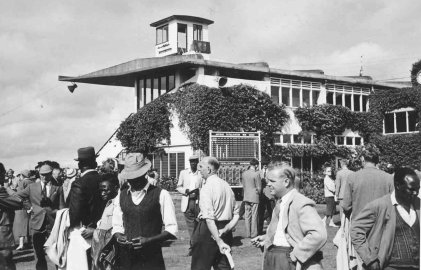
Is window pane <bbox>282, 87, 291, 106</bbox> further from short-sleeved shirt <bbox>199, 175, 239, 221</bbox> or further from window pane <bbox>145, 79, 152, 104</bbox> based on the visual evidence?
short-sleeved shirt <bbox>199, 175, 239, 221</bbox>

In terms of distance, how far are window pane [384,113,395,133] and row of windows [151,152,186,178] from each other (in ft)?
47.5

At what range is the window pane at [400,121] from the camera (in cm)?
3638

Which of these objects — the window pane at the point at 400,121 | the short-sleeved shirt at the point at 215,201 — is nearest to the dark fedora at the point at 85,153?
the short-sleeved shirt at the point at 215,201

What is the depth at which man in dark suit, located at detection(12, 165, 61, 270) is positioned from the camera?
9.73 m

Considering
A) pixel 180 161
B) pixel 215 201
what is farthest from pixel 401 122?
pixel 215 201

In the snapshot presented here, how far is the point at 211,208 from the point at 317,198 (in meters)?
19.7

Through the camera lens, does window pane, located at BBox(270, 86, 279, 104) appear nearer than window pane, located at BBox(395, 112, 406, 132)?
Yes

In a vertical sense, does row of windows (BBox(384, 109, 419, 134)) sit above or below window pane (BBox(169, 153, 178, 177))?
above

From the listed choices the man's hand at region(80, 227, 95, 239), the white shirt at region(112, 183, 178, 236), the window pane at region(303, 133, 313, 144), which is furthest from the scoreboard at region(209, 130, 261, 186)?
the white shirt at region(112, 183, 178, 236)

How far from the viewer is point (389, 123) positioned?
121 ft

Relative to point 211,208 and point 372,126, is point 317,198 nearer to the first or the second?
point 372,126

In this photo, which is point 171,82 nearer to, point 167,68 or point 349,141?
point 167,68

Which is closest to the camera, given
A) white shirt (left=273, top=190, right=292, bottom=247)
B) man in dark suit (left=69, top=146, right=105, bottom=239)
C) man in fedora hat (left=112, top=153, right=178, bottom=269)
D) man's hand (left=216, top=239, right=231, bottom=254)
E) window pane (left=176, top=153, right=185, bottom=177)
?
white shirt (left=273, top=190, right=292, bottom=247)

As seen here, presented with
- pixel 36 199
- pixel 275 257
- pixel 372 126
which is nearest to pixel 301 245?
pixel 275 257
